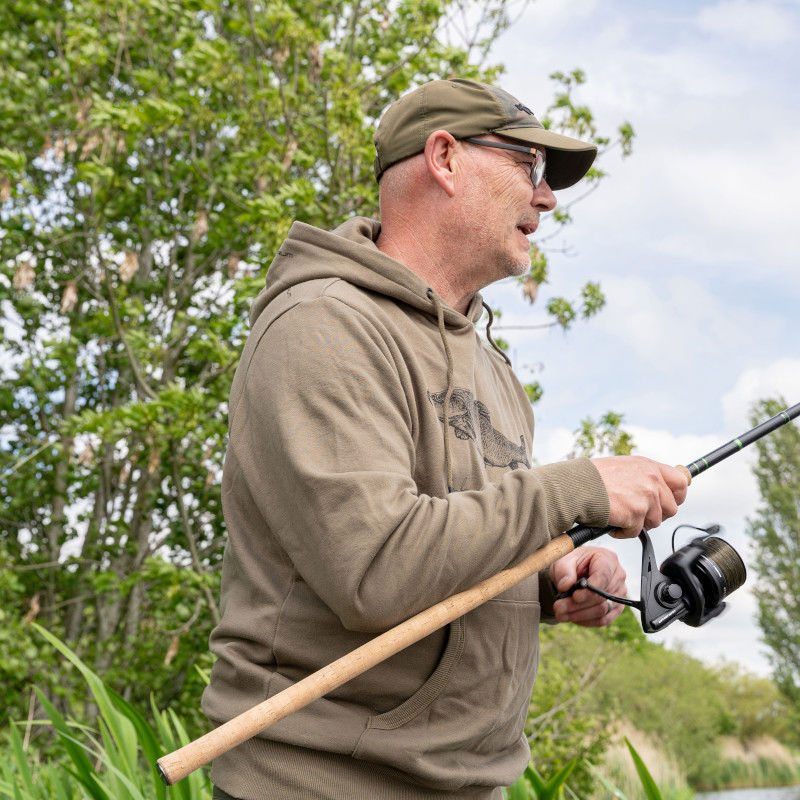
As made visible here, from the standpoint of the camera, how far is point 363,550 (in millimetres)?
1606

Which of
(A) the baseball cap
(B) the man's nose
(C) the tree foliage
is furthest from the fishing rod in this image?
(C) the tree foliage

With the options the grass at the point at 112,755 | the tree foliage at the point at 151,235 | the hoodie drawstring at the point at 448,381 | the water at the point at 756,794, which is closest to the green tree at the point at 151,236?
the tree foliage at the point at 151,235

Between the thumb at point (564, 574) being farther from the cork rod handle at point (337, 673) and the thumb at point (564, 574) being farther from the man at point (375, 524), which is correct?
the cork rod handle at point (337, 673)

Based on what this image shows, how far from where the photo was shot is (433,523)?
65.1 inches

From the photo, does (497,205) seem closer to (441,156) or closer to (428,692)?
(441,156)

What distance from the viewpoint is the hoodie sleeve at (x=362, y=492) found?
1627 mm

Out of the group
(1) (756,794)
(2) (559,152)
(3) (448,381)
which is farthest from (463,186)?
(1) (756,794)

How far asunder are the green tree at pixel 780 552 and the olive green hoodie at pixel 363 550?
38050mm

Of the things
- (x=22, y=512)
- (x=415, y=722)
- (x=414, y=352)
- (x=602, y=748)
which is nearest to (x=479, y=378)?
(x=414, y=352)

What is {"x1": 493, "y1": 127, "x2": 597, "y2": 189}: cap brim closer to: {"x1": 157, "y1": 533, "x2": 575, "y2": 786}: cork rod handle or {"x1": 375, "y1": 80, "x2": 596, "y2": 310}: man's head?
{"x1": 375, "y1": 80, "x2": 596, "y2": 310}: man's head

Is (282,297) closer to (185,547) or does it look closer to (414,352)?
(414,352)

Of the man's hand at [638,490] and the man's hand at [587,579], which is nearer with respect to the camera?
the man's hand at [638,490]

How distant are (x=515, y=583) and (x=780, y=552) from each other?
39742mm

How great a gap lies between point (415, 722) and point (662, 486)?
0.67m
